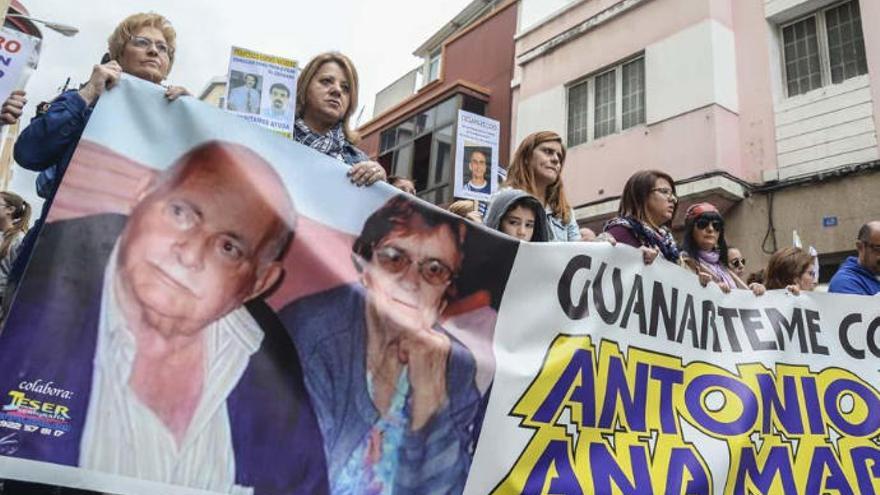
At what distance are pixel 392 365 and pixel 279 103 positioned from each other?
202cm

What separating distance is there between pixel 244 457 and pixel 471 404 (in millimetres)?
752

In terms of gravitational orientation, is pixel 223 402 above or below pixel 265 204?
below

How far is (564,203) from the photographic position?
326cm

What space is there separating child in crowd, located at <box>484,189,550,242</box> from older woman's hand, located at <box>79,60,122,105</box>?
5.06 ft

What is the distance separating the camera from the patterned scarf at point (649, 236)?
3.04 m

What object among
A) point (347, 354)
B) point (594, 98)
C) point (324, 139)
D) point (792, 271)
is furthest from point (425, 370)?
point (594, 98)

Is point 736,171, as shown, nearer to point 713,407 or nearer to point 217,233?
point 713,407

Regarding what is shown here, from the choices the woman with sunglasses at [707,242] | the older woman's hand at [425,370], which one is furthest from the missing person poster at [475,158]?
the older woman's hand at [425,370]

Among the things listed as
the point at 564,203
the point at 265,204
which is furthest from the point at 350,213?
the point at 564,203

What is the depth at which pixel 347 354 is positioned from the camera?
77.9 inches

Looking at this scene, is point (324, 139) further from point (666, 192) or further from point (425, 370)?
point (666, 192)

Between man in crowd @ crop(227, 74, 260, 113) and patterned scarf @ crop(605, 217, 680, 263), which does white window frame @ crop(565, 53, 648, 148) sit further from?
man in crowd @ crop(227, 74, 260, 113)

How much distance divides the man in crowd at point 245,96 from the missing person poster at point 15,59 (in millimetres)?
1076

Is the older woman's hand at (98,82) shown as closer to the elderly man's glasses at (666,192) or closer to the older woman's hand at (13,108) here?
the older woman's hand at (13,108)
